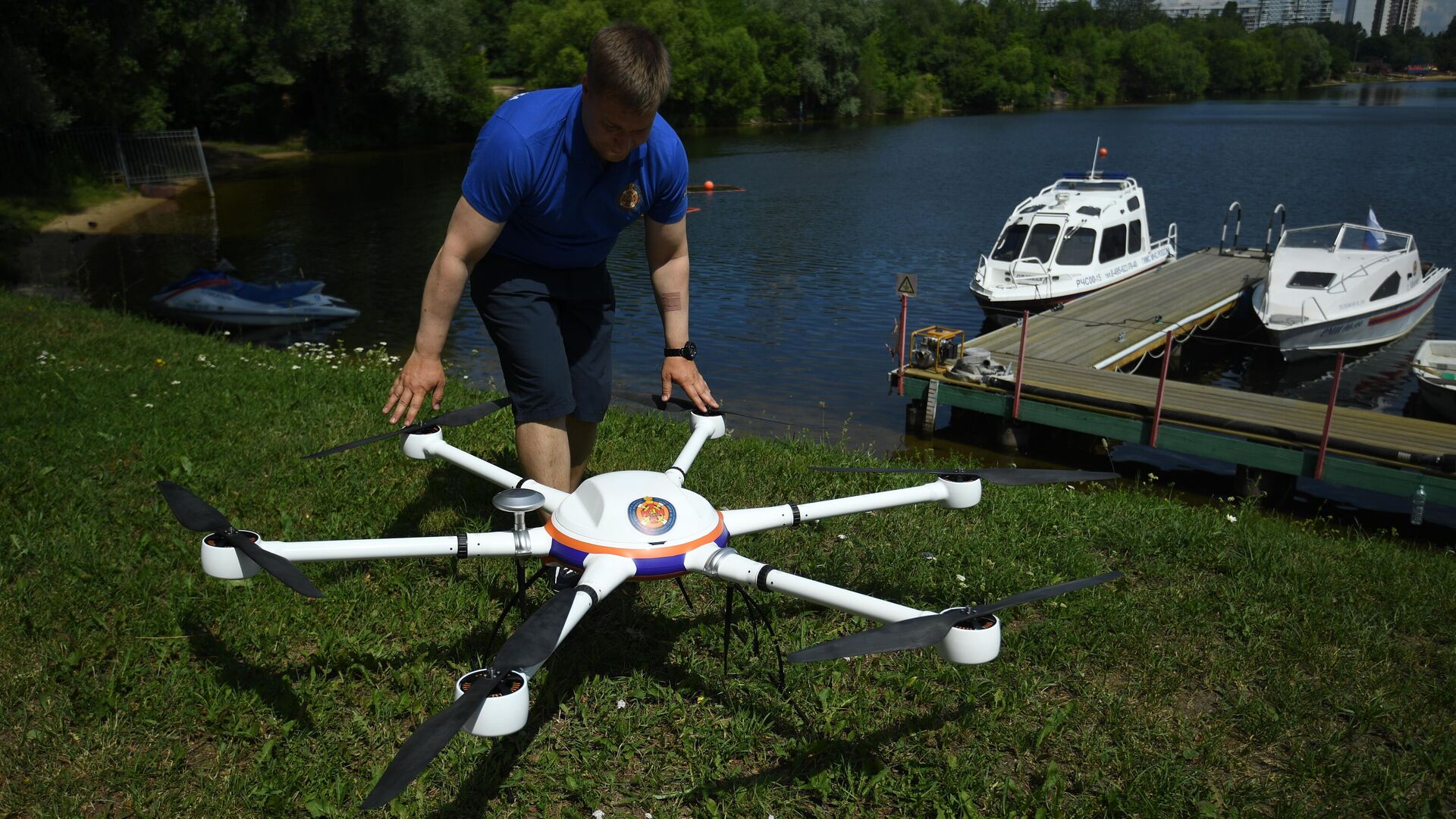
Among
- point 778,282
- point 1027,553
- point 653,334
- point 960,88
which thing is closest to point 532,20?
point 960,88

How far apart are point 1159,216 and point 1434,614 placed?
109 feet

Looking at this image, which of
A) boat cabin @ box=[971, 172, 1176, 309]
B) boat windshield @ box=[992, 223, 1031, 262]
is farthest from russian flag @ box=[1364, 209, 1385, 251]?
boat windshield @ box=[992, 223, 1031, 262]

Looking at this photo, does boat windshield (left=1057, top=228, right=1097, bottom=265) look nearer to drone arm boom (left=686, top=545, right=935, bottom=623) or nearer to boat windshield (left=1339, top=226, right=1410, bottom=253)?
boat windshield (left=1339, top=226, right=1410, bottom=253)

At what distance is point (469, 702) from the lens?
8.90 feet

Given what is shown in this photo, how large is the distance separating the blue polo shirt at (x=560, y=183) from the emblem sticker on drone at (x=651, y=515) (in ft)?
4.46

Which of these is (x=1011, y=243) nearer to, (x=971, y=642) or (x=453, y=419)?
(x=453, y=419)

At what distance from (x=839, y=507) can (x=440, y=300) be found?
6.27 feet

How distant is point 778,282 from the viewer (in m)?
25.7

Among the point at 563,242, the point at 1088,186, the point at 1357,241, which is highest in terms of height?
the point at 563,242

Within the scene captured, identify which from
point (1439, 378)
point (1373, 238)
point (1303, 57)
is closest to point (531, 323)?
point (1439, 378)

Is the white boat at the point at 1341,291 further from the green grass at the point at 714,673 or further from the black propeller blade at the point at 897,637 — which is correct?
the black propeller blade at the point at 897,637

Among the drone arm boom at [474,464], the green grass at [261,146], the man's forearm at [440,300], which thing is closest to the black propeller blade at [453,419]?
the drone arm boom at [474,464]

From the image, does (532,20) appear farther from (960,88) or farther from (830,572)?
(830,572)

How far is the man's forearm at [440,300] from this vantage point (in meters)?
4.24
